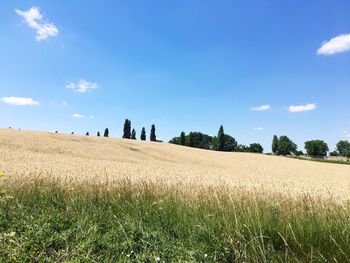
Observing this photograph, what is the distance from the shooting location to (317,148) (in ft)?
545

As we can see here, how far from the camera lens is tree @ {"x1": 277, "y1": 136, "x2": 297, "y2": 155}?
15162cm

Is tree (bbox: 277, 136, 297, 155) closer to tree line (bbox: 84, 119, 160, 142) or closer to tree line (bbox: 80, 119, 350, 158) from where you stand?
tree line (bbox: 80, 119, 350, 158)

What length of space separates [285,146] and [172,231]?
15774 cm

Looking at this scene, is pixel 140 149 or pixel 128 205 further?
pixel 140 149

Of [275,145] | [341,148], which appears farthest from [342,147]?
[275,145]

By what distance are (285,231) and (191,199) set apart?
2.50m

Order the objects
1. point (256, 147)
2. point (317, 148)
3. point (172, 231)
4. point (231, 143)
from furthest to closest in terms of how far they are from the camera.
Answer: point (317, 148)
point (256, 147)
point (231, 143)
point (172, 231)

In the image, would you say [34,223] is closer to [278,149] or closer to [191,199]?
[191,199]

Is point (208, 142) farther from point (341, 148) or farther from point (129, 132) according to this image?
point (341, 148)

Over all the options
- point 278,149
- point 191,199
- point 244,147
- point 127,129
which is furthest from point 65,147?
point 278,149

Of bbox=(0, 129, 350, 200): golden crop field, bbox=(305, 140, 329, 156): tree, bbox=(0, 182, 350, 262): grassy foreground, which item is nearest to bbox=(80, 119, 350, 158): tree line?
bbox=(305, 140, 329, 156): tree

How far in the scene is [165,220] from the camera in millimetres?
5480

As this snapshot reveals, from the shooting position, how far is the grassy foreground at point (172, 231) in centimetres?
420

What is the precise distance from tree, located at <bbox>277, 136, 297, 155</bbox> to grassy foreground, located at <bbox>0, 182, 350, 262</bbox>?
15212 cm
